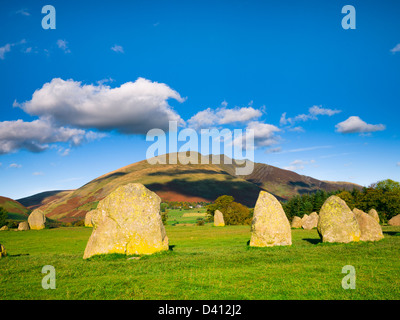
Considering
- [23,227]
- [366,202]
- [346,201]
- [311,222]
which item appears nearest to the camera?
[311,222]

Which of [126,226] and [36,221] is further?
[36,221]

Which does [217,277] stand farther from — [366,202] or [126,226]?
[366,202]

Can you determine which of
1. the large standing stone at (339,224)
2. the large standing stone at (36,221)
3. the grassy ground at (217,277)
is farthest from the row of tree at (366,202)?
the large standing stone at (36,221)

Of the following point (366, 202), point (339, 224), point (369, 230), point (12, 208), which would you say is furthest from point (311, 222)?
point (12, 208)

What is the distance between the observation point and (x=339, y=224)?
19859mm

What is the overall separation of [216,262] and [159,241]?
442cm

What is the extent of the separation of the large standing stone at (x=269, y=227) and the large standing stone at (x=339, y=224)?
285 centimetres

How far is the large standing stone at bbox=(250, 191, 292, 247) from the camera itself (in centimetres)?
1955

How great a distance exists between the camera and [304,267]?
12.3 m

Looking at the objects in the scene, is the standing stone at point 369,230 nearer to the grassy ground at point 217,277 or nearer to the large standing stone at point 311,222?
the grassy ground at point 217,277

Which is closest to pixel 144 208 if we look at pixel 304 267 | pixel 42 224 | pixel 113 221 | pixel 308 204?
pixel 113 221

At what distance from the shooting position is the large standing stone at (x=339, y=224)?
64.6 feet

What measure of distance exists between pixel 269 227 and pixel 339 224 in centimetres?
506
